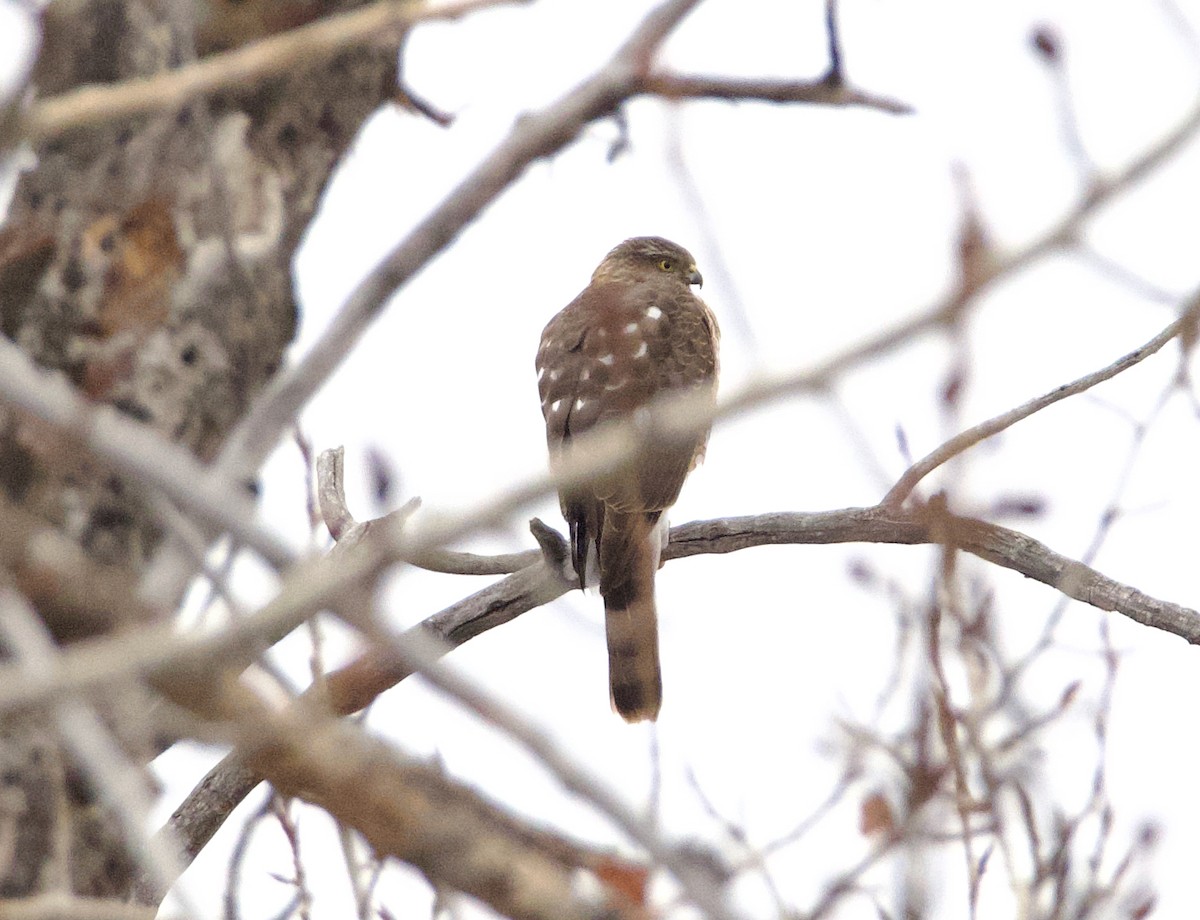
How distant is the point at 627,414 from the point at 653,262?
1.85 metres

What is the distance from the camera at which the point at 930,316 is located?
3.90ft

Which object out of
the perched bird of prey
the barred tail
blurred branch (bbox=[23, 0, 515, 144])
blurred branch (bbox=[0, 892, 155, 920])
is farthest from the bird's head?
blurred branch (bbox=[0, 892, 155, 920])

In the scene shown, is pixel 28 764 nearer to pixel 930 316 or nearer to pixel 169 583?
pixel 169 583

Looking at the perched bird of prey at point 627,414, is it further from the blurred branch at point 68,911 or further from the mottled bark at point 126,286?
the blurred branch at point 68,911

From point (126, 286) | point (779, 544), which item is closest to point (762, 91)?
point (126, 286)

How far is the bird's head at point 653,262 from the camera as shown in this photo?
7031 mm

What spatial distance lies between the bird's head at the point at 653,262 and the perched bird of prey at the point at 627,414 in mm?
625

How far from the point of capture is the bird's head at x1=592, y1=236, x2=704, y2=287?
7.03 metres

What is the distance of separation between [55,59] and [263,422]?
3.76 ft

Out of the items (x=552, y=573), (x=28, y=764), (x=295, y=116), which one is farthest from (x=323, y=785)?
(x=552, y=573)

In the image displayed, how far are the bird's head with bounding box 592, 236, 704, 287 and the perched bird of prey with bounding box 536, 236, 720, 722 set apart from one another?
63 centimetres

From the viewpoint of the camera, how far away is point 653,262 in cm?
710

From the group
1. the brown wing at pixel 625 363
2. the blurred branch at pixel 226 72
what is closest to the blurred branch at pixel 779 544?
the brown wing at pixel 625 363

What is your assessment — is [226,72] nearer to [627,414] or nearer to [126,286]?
[126,286]
